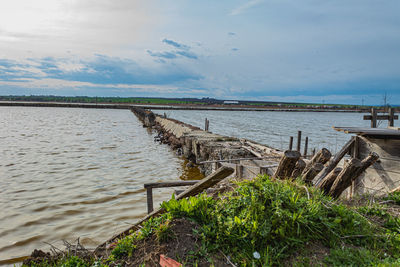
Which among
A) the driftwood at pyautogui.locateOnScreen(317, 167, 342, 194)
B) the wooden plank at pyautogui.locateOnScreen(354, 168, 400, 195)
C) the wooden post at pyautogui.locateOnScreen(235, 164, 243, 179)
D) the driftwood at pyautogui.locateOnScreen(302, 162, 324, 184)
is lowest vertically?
the wooden plank at pyautogui.locateOnScreen(354, 168, 400, 195)

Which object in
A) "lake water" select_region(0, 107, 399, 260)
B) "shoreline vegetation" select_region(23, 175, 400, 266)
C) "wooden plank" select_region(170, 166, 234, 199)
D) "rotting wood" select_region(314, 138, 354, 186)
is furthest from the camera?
"lake water" select_region(0, 107, 399, 260)

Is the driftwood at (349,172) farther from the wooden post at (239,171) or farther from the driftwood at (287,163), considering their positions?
the wooden post at (239,171)

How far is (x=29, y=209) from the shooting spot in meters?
8.33

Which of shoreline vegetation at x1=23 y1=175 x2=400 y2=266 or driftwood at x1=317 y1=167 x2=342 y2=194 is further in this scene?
driftwood at x1=317 y1=167 x2=342 y2=194

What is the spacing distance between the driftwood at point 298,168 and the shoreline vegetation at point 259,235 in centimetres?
58

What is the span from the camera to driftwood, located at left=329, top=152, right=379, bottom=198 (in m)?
4.38

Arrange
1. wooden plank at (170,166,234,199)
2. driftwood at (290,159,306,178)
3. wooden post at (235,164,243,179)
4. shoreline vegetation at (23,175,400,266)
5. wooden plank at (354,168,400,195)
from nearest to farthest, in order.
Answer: shoreline vegetation at (23,175,400,266) < wooden plank at (170,166,234,199) < driftwood at (290,159,306,178) < wooden post at (235,164,243,179) < wooden plank at (354,168,400,195)

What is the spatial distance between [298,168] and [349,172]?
0.79 m

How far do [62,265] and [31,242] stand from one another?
348 centimetres

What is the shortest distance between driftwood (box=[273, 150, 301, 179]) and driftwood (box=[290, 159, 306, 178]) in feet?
0.20

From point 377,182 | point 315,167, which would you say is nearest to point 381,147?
point 377,182

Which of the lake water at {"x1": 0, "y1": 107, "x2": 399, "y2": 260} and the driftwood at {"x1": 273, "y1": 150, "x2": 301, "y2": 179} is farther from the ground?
the driftwood at {"x1": 273, "y1": 150, "x2": 301, "y2": 179}

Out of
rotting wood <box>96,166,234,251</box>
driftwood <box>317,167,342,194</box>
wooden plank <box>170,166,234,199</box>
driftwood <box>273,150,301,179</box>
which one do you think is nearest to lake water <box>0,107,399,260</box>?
rotting wood <box>96,166,234,251</box>

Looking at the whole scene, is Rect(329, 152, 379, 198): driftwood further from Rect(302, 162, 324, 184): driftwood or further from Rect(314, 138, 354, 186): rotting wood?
Answer: Rect(314, 138, 354, 186): rotting wood
